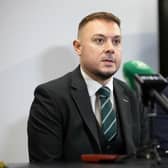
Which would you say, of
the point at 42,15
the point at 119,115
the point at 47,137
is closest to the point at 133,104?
the point at 119,115

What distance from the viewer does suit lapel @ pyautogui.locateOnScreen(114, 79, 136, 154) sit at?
1.62 metres

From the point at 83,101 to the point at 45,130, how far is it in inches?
7.5

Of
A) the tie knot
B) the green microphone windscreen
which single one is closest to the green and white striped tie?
the tie knot

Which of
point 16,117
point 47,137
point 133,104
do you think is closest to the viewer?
point 47,137

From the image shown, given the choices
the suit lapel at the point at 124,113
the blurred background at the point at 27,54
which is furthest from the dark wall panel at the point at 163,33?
the suit lapel at the point at 124,113

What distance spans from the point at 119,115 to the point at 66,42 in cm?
66

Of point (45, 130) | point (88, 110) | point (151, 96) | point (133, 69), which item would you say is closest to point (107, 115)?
point (88, 110)

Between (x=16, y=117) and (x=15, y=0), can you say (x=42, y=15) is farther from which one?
(x=16, y=117)

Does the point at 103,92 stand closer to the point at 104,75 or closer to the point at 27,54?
the point at 104,75

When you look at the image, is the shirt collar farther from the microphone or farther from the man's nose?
the microphone

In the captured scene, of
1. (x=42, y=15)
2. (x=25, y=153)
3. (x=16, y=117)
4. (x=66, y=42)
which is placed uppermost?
(x=42, y=15)

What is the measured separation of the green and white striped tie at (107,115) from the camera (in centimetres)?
161

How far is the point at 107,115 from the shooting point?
1.63 m

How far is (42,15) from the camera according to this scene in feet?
7.27
